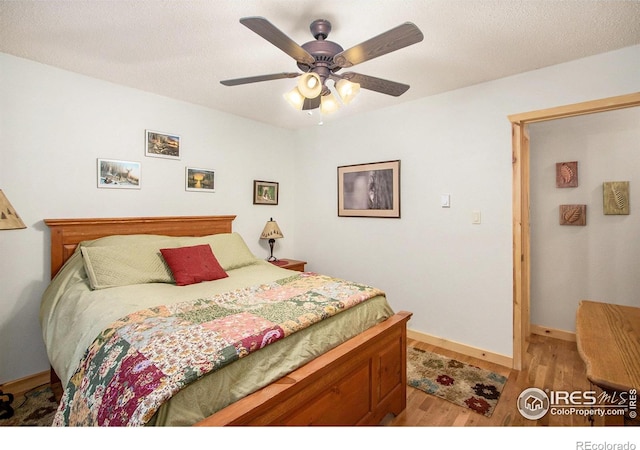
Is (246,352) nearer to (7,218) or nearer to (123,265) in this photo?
(123,265)

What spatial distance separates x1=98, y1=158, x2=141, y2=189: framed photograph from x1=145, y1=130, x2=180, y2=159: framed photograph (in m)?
0.18

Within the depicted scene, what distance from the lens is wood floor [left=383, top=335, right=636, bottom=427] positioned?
1878 mm

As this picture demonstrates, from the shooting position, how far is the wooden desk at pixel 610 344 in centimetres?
79

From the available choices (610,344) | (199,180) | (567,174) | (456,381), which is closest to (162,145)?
(199,180)

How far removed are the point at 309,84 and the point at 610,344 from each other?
5.06 ft

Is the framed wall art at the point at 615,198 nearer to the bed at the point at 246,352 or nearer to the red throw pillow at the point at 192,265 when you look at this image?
the bed at the point at 246,352

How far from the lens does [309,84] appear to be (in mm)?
1585

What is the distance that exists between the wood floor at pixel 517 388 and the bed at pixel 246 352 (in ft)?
0.51

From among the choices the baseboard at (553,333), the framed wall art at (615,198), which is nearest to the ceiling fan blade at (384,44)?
the framed wall art at (615,198)

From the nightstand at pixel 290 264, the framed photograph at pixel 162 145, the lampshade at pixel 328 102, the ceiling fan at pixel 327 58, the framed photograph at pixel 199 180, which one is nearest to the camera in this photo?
the ceiling fan at pixel 327 58

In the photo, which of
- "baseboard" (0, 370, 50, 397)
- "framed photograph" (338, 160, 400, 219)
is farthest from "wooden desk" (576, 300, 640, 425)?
"baseboard" (0, 370, 50, 397)

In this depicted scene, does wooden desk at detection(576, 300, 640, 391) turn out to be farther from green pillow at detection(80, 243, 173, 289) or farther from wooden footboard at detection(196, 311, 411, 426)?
green pillow at detection(80, 243, 173, 289)
